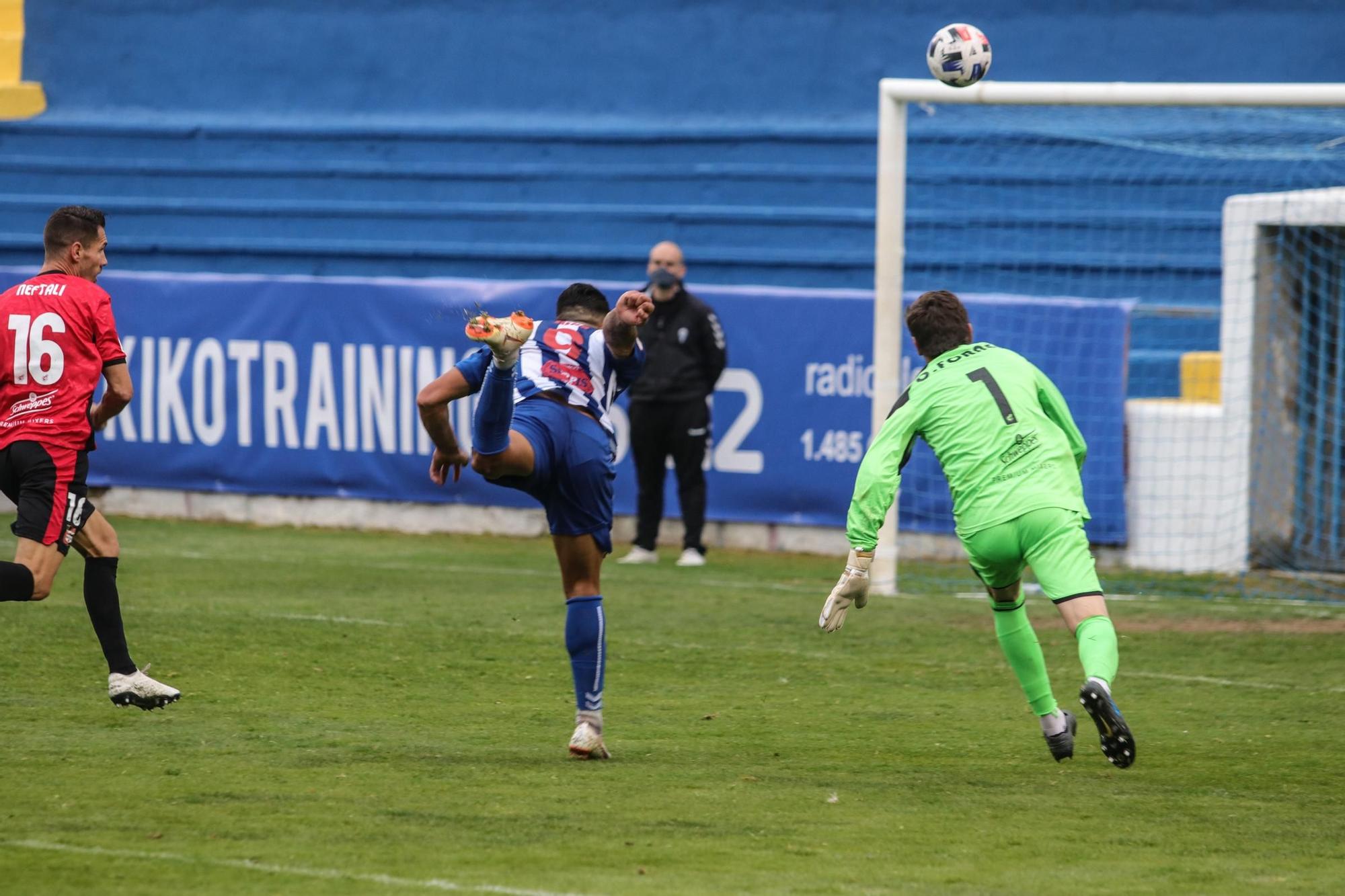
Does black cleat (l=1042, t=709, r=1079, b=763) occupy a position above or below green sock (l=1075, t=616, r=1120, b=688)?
below

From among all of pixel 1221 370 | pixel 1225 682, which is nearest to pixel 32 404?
pixel 1225 682

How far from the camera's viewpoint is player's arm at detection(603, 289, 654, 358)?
6.93 m

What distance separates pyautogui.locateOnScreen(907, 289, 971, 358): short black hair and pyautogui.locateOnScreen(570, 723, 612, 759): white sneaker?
187cm

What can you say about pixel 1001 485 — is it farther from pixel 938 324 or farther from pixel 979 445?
pixel 938 324

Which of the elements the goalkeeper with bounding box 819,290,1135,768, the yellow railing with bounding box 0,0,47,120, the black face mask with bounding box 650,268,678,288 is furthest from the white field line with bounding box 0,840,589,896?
the yellow railing with bounding box 0,0,47,120

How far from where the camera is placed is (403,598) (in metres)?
11.7

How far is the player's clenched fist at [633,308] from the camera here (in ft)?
22.7

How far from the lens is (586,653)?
6.96m

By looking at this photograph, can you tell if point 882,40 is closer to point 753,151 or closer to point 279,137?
point 753,151

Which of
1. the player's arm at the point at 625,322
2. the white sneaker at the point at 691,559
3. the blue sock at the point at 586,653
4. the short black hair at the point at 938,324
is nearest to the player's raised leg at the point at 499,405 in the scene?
the player's arm at the point at 625,322

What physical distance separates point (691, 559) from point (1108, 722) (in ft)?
25.1

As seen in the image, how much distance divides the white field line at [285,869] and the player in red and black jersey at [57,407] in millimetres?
1852

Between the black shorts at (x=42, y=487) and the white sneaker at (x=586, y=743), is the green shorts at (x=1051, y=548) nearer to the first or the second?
the white sneaker at (x=586, y=743)

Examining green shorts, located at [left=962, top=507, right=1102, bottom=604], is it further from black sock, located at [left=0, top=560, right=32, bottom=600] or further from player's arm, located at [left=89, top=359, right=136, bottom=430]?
black sock, located at [left=0, top=560, right=32, bottom=600]
